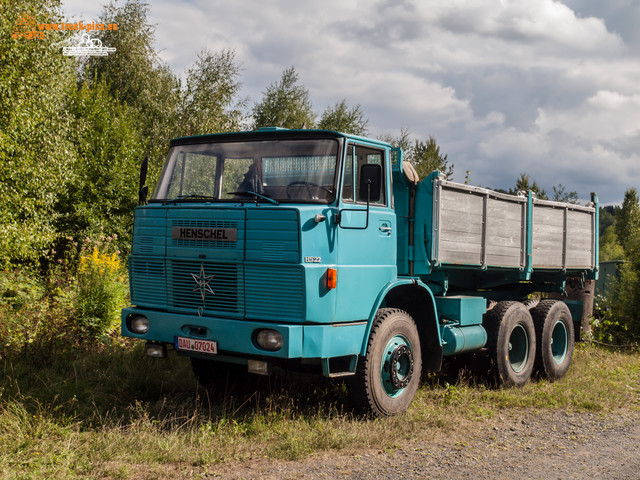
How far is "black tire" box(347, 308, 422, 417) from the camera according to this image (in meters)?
6.02

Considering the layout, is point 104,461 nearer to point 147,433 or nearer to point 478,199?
point 147,433

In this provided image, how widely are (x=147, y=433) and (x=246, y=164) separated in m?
2.60

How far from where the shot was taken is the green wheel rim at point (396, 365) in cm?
626

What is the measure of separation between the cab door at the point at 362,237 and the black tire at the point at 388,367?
32cm

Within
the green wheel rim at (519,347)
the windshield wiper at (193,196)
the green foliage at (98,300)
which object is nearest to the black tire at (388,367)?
the windshield wiper at (193,196)

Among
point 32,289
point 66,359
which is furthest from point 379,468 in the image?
point 32,289

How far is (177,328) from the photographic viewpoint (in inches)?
232

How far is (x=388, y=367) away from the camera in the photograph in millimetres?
6273

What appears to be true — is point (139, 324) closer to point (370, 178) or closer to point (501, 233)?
point (370, 178)

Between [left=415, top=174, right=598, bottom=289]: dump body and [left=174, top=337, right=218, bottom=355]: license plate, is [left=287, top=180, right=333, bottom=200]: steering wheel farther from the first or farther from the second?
[left=415, top=174, right=598, bottom=289]: dump body

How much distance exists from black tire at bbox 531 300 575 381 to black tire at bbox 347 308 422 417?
2966mm

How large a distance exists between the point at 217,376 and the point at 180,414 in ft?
3.74

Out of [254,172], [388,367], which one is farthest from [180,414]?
[254,172]

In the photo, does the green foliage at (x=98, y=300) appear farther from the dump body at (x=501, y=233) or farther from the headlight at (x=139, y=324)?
the dump body at (x=501, y=233)
